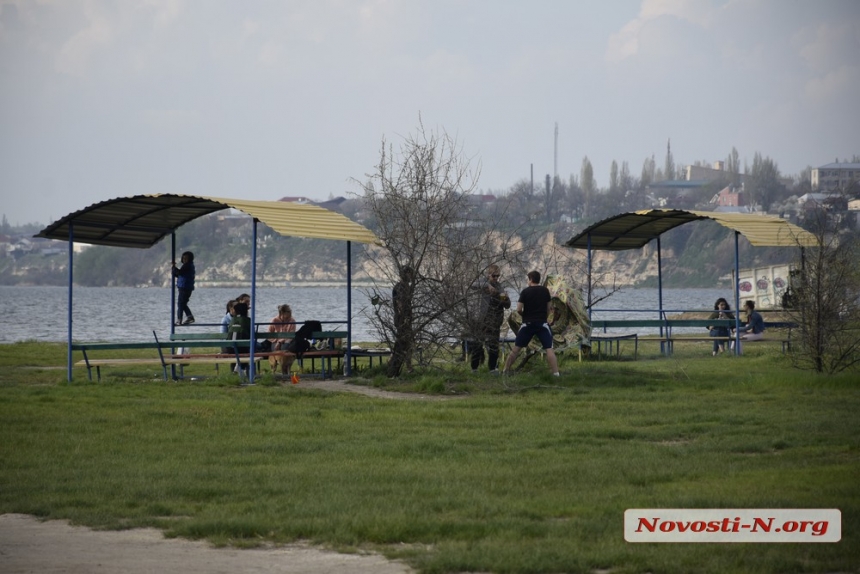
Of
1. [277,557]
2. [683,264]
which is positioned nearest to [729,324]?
[277,557]

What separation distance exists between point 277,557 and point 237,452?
4.29 meters

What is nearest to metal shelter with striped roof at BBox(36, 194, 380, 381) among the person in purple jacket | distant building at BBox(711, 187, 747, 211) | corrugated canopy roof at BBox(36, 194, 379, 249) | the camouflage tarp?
corrugated canopy roof at BBox(36, 194, 379, 249)

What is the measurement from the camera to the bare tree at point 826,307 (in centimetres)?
1823

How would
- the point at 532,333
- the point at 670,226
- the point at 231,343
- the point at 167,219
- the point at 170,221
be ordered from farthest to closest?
the point at 670,226, the point at 170,221, the point at 167,219, the point at 231,343, the point at 532,333

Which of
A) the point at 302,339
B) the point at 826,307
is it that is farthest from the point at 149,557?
the point at 826,307

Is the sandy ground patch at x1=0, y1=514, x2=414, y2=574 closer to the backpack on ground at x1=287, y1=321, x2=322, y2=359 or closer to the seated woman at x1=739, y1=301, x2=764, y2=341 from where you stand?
the backpack on ground at x1=287, y1=321, x2=322, y2=359

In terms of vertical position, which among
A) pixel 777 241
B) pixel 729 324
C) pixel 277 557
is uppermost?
pixel 777 241

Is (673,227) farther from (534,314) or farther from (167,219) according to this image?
(167,219)

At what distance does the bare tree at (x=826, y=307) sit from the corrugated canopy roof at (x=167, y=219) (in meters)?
6.82

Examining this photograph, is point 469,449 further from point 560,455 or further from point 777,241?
point 777,241

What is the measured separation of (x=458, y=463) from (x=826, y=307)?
964 centimetres

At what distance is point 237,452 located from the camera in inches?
455

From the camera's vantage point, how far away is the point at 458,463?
1070 centimetres

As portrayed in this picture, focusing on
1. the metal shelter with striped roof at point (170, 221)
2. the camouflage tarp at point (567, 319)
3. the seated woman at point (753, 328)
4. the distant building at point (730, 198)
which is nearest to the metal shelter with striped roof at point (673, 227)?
the seated woman at point (753, 328)
